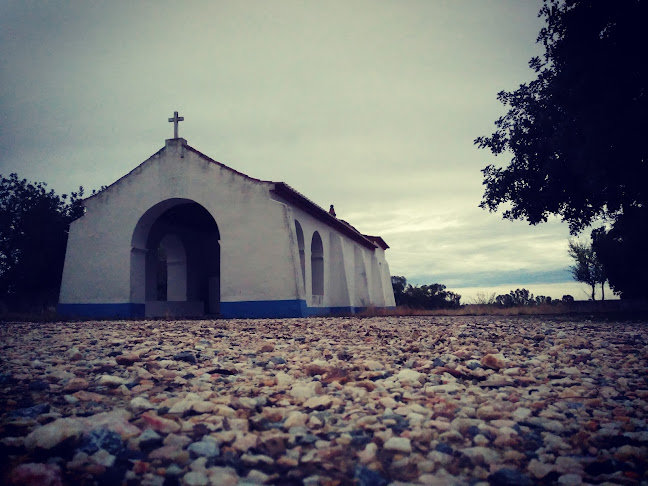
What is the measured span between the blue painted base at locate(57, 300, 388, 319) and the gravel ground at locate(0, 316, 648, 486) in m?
8.77

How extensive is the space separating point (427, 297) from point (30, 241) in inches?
940

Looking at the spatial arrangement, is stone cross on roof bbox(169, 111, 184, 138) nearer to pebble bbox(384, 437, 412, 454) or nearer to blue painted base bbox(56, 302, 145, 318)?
blue painted base bbox(56, 302, 145, 318)

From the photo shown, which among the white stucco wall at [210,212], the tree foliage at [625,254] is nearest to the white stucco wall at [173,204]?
the white stucco wall at [210,212]

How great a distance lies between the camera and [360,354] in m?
4.52

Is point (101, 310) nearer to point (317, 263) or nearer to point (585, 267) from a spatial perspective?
point (317, 263)

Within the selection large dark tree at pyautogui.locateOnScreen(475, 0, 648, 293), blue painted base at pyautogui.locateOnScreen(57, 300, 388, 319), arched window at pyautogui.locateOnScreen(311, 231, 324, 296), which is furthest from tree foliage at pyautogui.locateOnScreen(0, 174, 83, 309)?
large dark tree at pyautogui.locateOnScreen(475, 0, 648, 293)

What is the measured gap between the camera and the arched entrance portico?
49.2ft

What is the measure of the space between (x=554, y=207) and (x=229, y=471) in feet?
46.5

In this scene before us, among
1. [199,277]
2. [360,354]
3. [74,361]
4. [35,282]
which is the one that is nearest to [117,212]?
[199,277]

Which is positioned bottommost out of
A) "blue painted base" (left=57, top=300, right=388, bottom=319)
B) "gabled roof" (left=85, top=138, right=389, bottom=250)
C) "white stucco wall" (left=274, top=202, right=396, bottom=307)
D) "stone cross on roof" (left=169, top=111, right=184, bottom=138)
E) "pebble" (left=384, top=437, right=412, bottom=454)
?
"pebble" (left=384, top=437, right=412, bottom=454)

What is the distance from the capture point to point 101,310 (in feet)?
46.6

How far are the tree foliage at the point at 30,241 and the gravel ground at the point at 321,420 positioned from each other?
19745mm

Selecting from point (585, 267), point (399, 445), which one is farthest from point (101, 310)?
point (585, 267)

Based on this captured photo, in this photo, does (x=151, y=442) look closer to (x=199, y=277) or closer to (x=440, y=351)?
(x=440, y=351)
